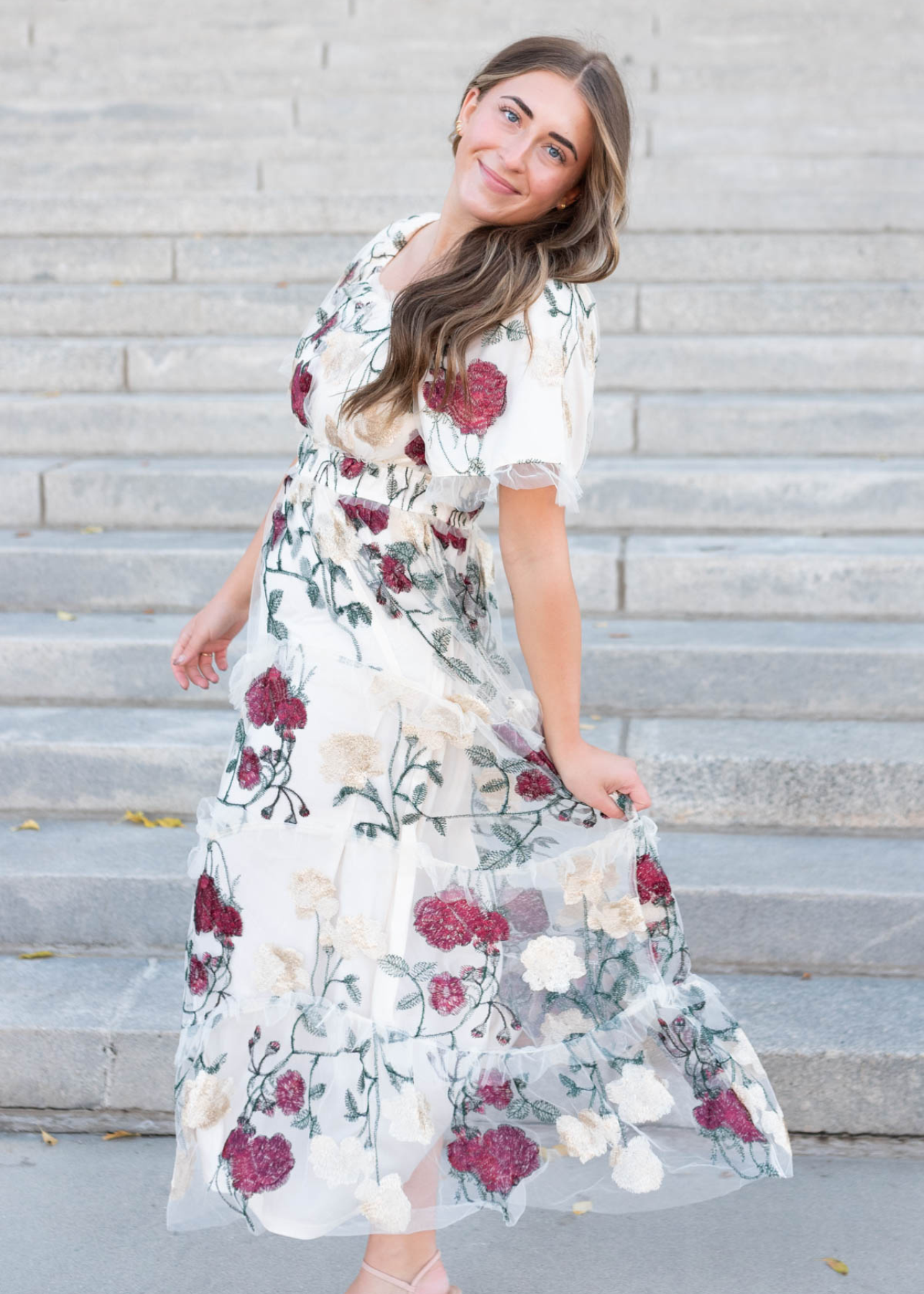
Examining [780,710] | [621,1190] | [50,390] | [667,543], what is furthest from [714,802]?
[50,390]

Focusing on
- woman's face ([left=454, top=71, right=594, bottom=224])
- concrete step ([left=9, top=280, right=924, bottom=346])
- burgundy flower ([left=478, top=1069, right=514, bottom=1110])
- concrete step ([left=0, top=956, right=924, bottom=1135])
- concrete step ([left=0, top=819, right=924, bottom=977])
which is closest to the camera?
woman's face ([left=454, top=71, right=594, bottom=224])

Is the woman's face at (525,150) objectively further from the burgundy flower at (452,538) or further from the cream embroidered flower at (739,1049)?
the cream embroidered flower at (739,1049)

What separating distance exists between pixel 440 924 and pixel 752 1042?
122cm

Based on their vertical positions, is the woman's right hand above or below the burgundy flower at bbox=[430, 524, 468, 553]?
below

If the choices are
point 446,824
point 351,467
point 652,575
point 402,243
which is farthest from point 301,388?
point 652,575

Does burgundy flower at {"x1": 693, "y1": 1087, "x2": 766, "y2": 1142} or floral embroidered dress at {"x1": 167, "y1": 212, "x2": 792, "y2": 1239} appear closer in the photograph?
floral embroidered dress at {"x1": 167, "y1": 212, "x2": 792, "y2": 1239}

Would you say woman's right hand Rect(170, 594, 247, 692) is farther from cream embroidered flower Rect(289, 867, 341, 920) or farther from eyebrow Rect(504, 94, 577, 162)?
eyebrow Rect(504, 94, 577, 162)

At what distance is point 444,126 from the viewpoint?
6.88 metres

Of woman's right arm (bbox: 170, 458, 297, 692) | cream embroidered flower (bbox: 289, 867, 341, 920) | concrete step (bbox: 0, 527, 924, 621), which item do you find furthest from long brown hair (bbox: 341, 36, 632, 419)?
concrete step (bbox: 0, 527, 924, 621)

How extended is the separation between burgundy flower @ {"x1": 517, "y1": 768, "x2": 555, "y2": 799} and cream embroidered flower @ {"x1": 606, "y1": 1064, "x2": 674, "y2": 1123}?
435 mm

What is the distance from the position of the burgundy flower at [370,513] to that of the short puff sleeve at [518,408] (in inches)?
5.0

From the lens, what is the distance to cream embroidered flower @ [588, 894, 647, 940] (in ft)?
6.40

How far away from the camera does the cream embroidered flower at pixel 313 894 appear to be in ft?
6.08

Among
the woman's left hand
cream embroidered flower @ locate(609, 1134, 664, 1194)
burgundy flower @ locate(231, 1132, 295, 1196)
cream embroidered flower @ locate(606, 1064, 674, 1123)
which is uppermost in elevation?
the woman's left hand
